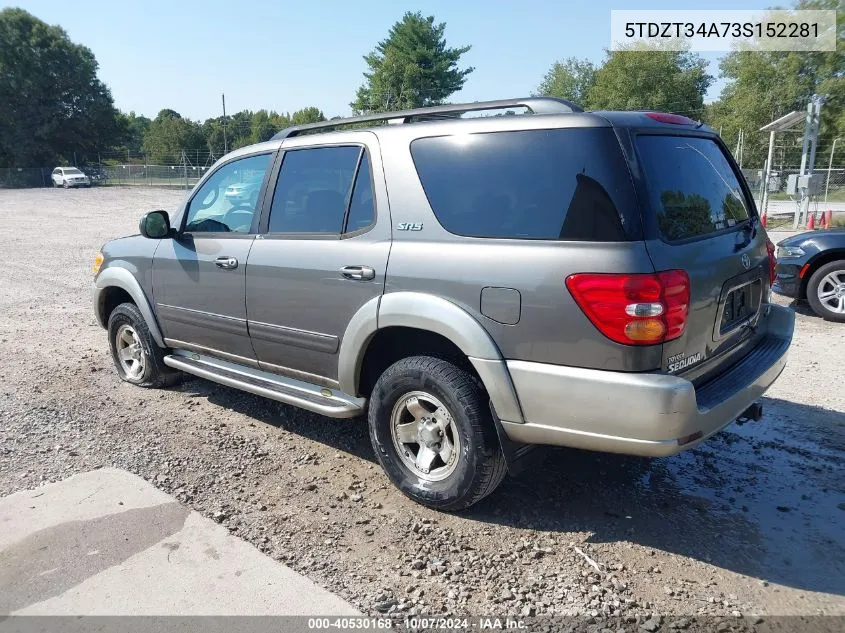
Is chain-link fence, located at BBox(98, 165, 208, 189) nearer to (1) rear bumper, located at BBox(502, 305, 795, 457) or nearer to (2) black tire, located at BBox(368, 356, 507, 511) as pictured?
(2) black tire, located at BBox(368, 356, 507, 511)

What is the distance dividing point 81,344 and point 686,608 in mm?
6293

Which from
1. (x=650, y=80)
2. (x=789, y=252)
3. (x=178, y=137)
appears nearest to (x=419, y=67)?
(x=650, y=80)

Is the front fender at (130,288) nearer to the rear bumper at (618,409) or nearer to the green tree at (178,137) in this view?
the rear bumper at (618,409)

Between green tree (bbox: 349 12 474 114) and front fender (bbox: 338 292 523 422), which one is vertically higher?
green tree (bbox: 349 12 474 114)

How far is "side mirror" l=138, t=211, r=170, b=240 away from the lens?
470 centimetres

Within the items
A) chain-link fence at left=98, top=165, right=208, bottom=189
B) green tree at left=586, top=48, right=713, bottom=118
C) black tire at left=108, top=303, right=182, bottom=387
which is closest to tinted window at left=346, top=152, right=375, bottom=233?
black tire at left=108, top=303, right=182, bottom=387

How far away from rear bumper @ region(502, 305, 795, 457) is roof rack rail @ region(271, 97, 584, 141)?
1291 mm

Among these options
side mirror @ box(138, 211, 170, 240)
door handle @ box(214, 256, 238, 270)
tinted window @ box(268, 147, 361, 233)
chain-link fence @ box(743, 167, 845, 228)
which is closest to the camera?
tinted window @ box(268, 147, 361, 233)

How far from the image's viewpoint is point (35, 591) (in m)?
2.82

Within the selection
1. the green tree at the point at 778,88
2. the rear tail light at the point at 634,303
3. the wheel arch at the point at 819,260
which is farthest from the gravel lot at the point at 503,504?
the green tree at the point at 778,88

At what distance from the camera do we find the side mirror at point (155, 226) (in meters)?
4.70

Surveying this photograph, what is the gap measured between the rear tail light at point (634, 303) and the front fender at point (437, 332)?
0.50m

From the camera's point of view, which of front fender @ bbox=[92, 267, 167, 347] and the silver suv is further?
front fender @ bbox=[92, 267, 167, 347]

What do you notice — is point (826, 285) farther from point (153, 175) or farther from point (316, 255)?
point (153, 175)
